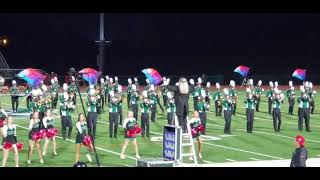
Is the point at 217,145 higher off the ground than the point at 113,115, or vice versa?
the point at 113,115

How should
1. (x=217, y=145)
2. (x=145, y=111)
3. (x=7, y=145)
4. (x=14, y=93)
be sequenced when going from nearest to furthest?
(x=7, y=145), (x=217, y=145), (x=145, y=111), (x=14, y=93)

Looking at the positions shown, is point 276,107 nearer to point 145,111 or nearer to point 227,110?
point 227,110

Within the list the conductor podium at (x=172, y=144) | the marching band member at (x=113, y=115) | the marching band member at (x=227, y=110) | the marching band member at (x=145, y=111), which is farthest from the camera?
the marching band member at (x=227, y=110)

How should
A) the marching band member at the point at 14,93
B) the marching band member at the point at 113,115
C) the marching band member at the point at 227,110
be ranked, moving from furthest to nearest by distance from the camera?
1. the marching band member at the point at 14,93
2. the marching band member at the point at 227,110
3. the marching band member at the point at 113,115

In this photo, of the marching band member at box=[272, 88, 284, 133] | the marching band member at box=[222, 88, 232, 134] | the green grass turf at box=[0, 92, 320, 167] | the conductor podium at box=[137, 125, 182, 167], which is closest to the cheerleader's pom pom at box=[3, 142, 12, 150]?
the green grass turf at box=[0, 92, 320, 167]

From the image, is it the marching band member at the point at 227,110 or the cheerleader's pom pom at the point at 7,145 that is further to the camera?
the marching band member at the point at 227,110

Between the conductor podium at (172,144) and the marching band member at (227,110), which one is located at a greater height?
the marching band member at (227,110)

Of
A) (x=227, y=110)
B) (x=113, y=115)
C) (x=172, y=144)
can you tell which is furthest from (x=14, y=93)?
(x=172, y=144)

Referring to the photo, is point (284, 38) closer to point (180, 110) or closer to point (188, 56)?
point (188, 56)

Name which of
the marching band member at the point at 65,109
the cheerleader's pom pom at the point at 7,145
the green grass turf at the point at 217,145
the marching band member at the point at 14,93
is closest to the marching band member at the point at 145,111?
the green grass turf at the point at 217,145

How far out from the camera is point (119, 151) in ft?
61.0

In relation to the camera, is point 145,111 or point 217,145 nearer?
point 217,145

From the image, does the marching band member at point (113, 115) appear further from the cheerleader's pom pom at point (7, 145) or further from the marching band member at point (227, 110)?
the cheerleader's pom pom at point (7, 145)
